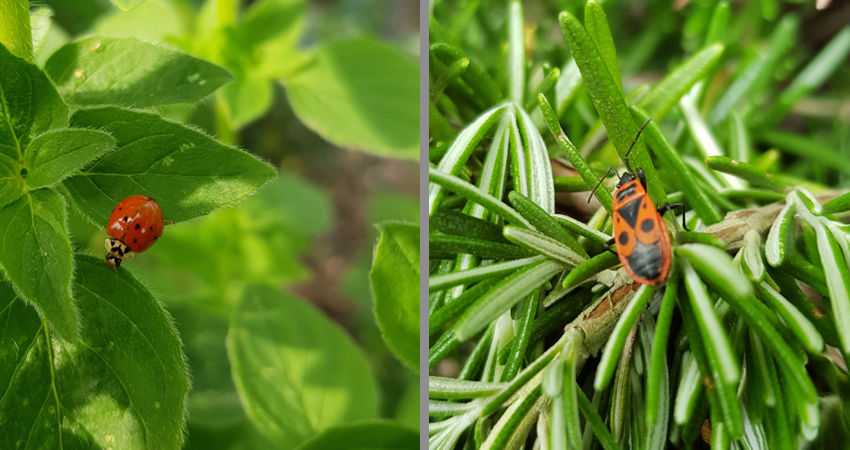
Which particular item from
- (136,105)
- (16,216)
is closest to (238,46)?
(136,105)

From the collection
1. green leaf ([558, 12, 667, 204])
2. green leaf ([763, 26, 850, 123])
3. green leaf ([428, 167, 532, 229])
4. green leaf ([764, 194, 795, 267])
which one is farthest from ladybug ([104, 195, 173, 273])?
green leaf ([763, 26, 850, 123])

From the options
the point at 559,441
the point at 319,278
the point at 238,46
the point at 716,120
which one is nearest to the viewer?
the point at 559,441

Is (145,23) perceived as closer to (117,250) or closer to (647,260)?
(117,250)

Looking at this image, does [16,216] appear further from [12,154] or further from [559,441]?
[559,441]

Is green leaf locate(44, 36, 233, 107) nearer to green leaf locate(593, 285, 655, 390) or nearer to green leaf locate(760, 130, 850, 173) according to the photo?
green leaf locate(593, 285, 655, 390)

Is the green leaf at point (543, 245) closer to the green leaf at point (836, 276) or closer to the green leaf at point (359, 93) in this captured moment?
the green leaf at point (836, 276)

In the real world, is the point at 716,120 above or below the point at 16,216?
above
